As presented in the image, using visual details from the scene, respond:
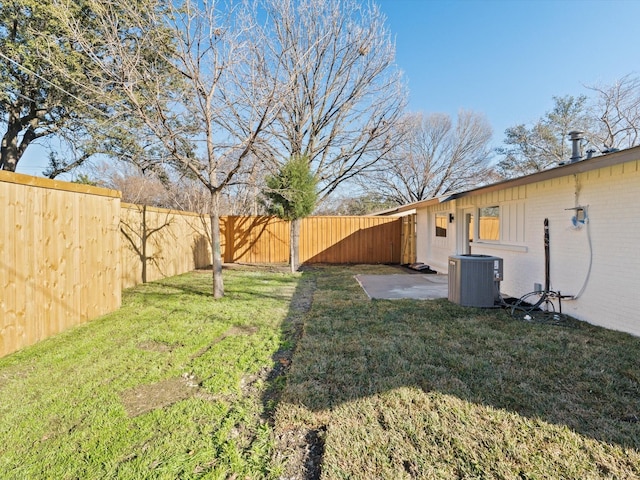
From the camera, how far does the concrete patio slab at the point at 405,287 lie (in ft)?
20.6

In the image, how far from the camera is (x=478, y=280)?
524 centimetres

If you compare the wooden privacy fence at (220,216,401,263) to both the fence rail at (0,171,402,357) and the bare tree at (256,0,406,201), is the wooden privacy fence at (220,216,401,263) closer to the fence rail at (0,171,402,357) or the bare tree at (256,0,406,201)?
the bare tree at (256,0,406,201)

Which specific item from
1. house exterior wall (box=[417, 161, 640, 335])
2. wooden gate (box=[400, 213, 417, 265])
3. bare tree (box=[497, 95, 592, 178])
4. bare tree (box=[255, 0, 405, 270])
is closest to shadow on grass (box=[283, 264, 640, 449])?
house exterior wall (box=[417, 161, 640, 335])

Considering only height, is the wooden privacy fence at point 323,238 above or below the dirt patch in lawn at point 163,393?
above

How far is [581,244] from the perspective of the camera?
456cm

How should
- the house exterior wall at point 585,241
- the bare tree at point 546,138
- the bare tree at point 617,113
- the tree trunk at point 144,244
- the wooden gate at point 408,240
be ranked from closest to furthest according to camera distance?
the house exterior wall at point 585,241, the tree trunk at point 144,244, the wooden gate at point 408,240, the bare tree at point 617,113, the bare tree at point 546,138

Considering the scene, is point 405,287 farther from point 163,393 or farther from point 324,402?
point 163,393

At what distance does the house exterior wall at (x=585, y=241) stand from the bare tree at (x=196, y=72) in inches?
186

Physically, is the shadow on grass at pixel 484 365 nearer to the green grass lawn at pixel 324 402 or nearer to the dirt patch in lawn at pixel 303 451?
the green grass lawn at pixel 324 402

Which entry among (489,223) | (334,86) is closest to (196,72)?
(489,223)

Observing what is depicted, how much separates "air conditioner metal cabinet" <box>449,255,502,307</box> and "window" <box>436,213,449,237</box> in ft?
14.6

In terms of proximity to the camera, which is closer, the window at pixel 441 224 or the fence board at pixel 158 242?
the fence board at pixel 158 242

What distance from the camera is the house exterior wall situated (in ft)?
12.7

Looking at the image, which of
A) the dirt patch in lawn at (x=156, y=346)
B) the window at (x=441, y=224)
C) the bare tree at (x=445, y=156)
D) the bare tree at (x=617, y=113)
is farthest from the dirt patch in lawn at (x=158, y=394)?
the bare tree at (x=445, y=156)
